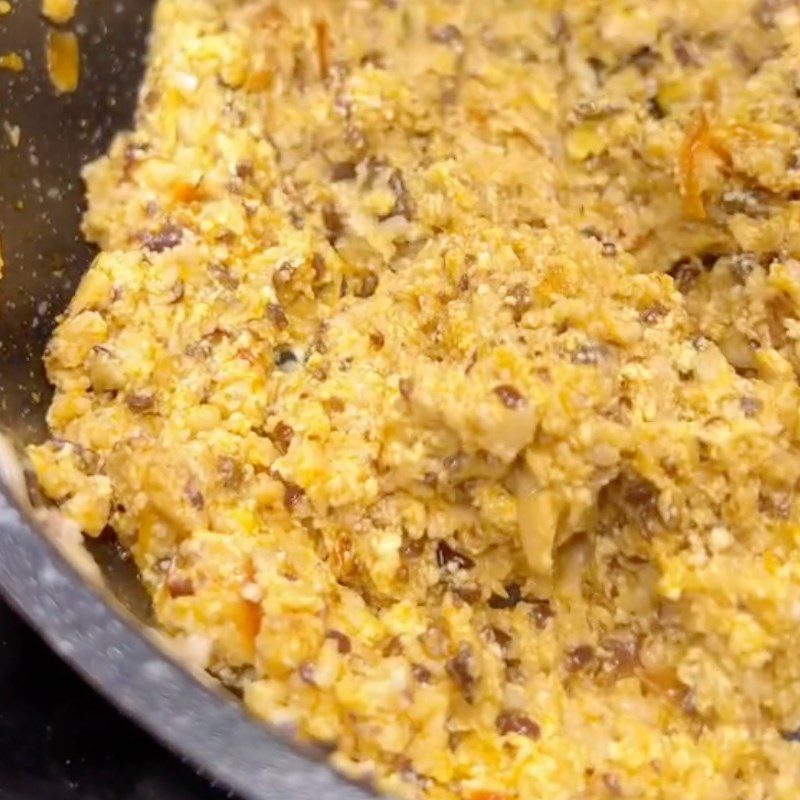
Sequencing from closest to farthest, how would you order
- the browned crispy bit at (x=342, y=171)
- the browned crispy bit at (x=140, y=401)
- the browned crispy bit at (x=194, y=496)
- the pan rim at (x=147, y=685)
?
the pan rim at (x=147, y=685)
the browned crispy bit at (x=194, y=496)
the browned crispy bit at (x=140, y=401)
the browned crispy bit at (x=342, y=171)

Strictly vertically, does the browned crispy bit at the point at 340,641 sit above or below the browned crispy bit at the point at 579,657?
above

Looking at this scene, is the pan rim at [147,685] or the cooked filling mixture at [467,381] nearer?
the pan rim at [147,685]

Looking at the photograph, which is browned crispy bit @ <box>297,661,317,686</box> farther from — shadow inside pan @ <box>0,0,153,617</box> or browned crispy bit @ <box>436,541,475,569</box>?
shadow inside pan @ <box>0,0,153,617</box>

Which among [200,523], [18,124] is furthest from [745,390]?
[18,124]

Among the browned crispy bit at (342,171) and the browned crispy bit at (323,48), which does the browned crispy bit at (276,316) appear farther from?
the browned crispy bit at (323,48)

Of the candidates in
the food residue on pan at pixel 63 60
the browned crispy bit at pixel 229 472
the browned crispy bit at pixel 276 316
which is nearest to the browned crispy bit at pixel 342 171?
the browned crispy bit at pixel 276 316

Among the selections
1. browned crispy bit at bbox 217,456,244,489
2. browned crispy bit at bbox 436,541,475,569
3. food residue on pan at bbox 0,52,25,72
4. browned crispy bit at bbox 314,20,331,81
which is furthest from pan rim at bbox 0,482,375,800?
browned crispy bit at bbox 314,20,331,81
